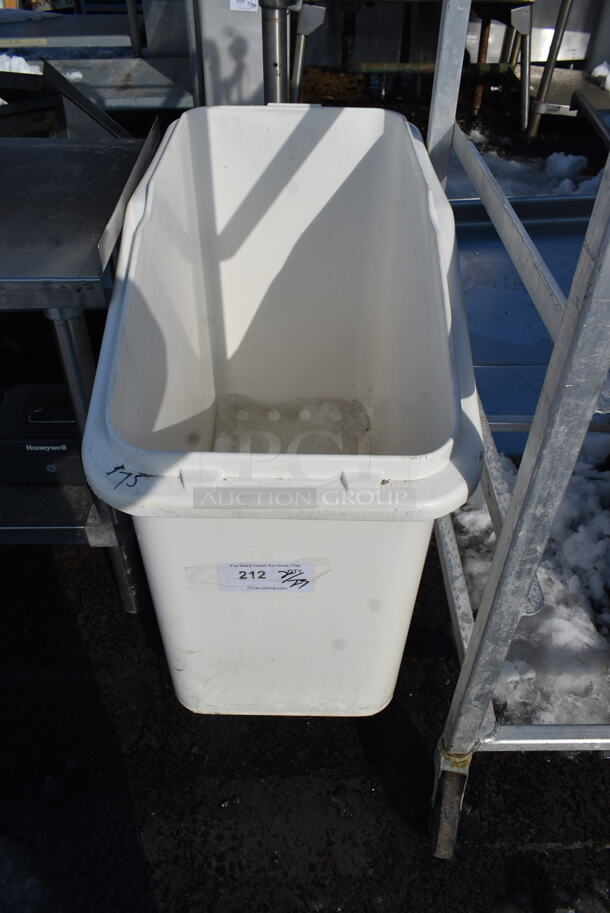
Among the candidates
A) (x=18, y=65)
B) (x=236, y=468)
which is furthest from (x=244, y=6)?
(x=236, y=468)

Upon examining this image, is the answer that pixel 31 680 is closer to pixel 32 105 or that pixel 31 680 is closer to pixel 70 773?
pixel 70 773

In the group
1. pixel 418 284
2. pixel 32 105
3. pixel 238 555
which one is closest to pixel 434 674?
pixel 238 555

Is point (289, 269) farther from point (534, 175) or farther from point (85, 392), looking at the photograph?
point (534, 175)

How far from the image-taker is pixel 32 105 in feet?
5.56

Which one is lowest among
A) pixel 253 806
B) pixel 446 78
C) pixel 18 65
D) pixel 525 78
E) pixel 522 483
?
pixel 253 806

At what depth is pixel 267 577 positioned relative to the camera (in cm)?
93

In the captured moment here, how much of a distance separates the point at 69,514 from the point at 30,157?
78cm

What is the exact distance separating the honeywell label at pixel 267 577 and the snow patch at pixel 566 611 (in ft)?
1.89

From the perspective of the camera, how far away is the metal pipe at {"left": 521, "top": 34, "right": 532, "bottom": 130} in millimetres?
3242

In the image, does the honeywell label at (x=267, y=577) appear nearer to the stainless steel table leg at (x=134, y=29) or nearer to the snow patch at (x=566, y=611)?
the snow patch at (x=566, y=611)

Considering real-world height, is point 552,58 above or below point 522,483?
below

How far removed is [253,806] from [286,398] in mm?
1008

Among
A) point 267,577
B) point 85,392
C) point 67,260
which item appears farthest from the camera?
point 85,392

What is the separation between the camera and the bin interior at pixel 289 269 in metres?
1.32
